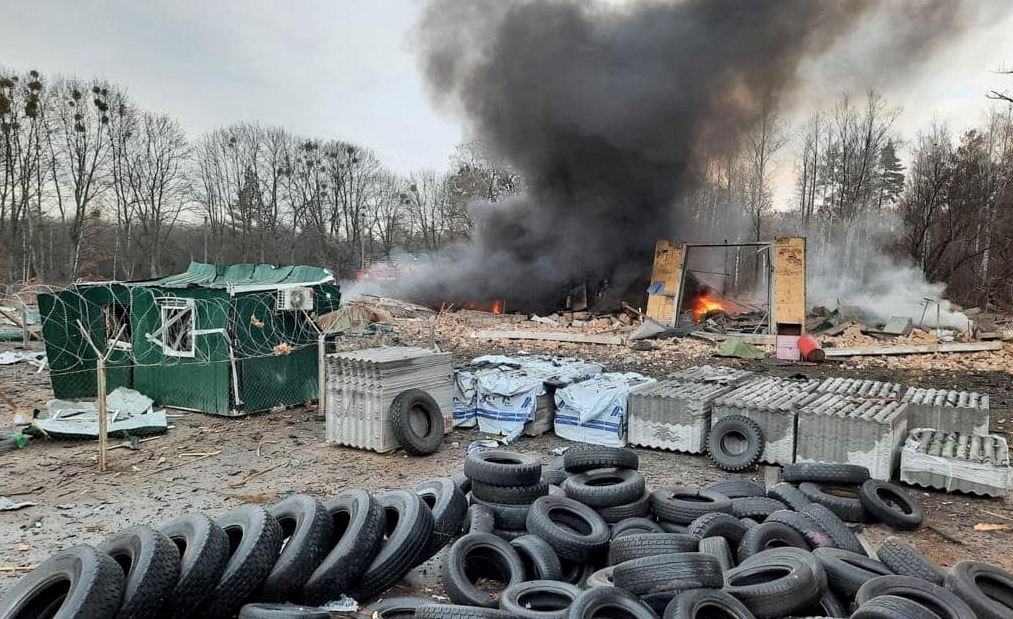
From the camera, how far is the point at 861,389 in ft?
26.3

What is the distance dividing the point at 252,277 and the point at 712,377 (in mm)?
8117

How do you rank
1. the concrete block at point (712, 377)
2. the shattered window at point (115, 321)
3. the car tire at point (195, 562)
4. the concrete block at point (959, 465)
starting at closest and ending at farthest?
the car tire at point (195, 562), the concrete block at point (959, 465), the concrete block at point (712, 377), the shattered window at point (115, 321)

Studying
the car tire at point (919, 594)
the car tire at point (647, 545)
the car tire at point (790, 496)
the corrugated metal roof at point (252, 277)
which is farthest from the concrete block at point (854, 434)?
the corrugated metal roof at point (252, 277)

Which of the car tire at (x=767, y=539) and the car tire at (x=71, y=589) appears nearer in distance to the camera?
the car tire at (x=71, y=589)

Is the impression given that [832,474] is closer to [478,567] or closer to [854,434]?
[854,434]

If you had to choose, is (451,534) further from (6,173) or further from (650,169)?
(6,173)

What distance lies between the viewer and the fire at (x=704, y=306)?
72.4 feet

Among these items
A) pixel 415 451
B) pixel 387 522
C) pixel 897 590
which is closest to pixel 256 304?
pixel 415 451

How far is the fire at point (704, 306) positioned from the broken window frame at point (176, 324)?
1721cm

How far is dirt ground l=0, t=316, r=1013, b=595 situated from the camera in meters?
4.87

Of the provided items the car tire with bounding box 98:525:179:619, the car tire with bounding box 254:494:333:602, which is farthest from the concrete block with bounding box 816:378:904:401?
the car tire with bounding box 98:525:179:619

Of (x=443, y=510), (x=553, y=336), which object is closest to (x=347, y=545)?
(x=443, y=510)

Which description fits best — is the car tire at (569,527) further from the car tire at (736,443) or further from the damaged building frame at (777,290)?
the damaged building frame at (777,290)

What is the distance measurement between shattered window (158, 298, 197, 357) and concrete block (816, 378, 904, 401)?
30.4 ft
